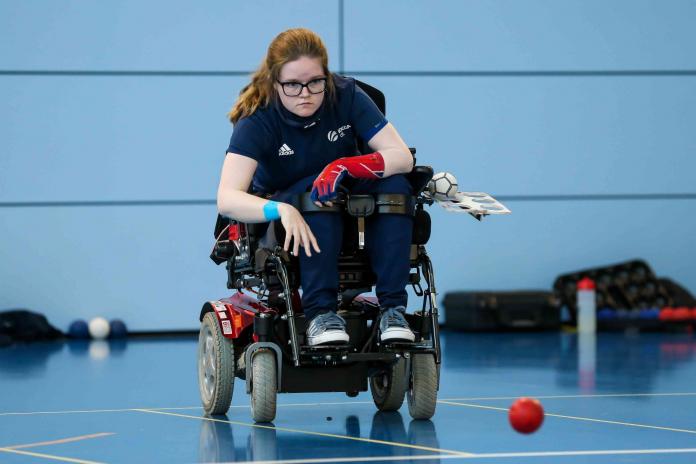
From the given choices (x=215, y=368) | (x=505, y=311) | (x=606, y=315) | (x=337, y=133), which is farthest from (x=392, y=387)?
(x=606, y=315)

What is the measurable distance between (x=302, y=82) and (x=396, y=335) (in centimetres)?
73

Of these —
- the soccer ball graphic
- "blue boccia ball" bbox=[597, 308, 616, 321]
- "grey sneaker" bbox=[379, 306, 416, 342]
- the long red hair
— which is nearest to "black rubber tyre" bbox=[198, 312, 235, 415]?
"grey sneaker" bbox=[379, 306, 416, 342]

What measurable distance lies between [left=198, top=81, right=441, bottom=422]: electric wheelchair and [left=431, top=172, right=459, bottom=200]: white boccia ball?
0.04m

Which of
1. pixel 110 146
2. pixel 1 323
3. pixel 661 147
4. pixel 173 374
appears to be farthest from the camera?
pixel 661 147

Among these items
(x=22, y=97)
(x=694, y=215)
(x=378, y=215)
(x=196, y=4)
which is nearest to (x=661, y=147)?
(x=694, y=215)

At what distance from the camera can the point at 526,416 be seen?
248 cm

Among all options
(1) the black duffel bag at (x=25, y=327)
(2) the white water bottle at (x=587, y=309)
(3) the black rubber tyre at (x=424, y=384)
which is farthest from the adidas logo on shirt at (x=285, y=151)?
(2) the white water bottle at (x=587, y=309)

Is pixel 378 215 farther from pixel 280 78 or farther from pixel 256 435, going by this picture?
pixel 256 435

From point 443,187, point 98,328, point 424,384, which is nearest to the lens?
point 424,384

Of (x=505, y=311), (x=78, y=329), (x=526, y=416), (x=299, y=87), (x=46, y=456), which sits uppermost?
(x=299, y=87)

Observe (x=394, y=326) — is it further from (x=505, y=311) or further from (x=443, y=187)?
(x=505, y=311)

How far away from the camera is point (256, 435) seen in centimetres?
300

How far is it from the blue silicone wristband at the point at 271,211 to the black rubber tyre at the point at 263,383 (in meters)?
0.36

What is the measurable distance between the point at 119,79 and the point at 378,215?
4.82m
